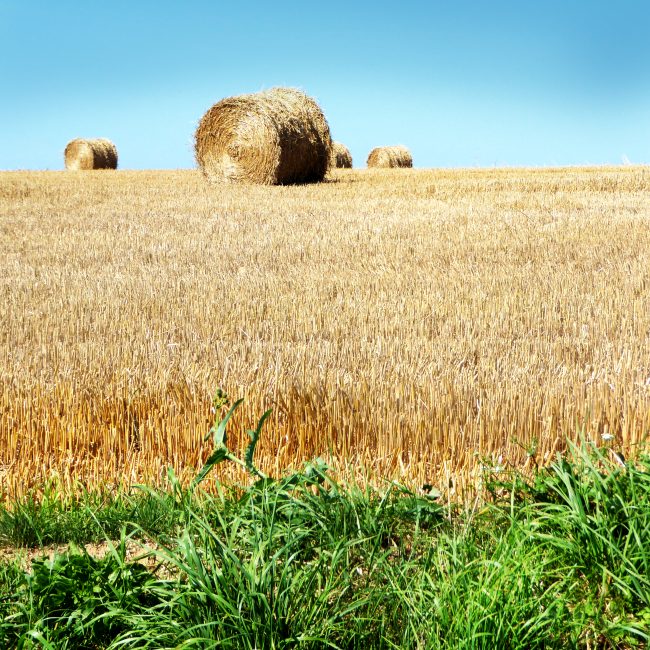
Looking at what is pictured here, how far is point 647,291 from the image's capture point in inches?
248

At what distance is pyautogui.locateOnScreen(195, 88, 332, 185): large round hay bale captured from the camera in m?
16.7

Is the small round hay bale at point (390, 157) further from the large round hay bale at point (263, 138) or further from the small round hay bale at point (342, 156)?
the large round hay bale at point (263, 138)

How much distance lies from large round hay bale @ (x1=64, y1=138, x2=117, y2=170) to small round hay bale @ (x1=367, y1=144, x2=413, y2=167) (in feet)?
32.8

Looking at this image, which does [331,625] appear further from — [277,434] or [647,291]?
[647,291]

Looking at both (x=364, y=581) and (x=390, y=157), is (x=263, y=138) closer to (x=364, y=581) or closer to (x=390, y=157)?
(x=390, y=157)

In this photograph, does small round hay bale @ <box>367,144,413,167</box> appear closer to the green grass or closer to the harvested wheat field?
the harvested wheat field

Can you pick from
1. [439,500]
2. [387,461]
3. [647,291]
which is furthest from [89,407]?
[647,291]

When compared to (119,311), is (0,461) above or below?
below

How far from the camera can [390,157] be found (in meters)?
29.1

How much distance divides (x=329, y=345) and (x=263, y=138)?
1281 cm

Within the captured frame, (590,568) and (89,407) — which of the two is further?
(89,407)

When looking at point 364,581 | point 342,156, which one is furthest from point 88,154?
point 364,581

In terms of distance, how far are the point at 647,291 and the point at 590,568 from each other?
446 cm

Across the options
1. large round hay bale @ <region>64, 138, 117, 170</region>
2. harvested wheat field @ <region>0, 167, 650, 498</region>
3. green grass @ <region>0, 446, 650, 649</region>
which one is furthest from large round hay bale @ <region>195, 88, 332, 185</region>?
green grass @ <region>0, 446, 650, 649</region>
